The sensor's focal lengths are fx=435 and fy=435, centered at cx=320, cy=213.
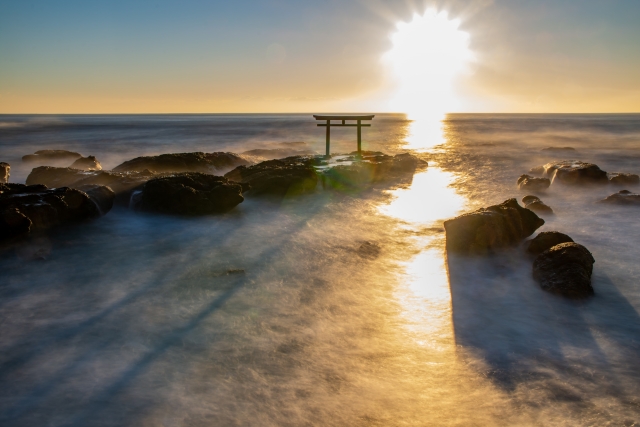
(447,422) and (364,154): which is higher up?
(364,154)

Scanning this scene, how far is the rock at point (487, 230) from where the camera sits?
7.39m

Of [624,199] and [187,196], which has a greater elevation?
[187,196]

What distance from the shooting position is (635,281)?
243 inches

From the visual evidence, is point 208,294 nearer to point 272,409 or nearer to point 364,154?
point 272,409

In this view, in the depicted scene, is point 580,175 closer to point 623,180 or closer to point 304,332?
point 623,180

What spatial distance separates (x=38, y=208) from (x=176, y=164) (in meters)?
8.37

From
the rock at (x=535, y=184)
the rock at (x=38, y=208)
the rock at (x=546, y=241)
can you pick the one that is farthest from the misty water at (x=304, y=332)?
the rock at (x=535, y=184)

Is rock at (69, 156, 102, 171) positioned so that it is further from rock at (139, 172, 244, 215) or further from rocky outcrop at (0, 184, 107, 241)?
rocky outcrop at (0, 184, 107, 241)

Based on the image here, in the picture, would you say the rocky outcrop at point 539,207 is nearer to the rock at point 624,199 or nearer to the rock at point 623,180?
the rock at point 624,199

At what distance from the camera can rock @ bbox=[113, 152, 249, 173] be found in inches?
635

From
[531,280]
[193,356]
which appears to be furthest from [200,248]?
[531,280]

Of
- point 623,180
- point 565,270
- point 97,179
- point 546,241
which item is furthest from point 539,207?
point 97,179

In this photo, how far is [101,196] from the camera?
973cm

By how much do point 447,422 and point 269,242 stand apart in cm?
528
